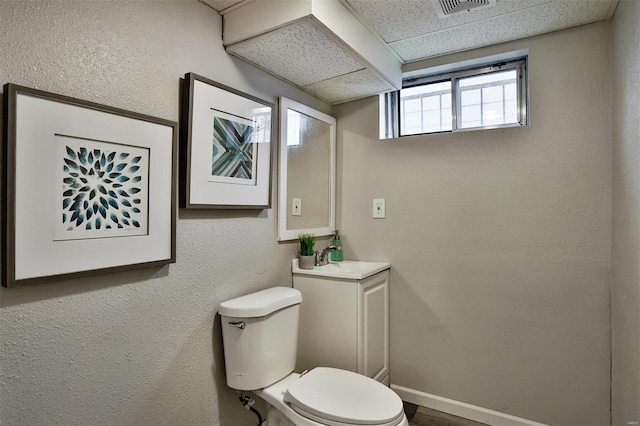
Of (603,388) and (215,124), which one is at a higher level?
(215,124)

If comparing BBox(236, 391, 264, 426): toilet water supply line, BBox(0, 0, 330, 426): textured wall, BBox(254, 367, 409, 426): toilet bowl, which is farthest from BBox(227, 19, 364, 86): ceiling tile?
BBox(236, 391, 264, 426): toilet water supply line

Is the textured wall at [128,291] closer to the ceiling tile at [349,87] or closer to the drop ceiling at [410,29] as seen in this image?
the drop ceiling at [410,29]

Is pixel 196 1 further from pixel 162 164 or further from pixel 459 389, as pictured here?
pixel 459 389

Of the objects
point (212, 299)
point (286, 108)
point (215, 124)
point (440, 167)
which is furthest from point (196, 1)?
point (440, 167)

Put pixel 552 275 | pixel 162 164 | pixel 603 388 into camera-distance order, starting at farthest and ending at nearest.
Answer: pixel 552 275 < pixel 603 388 < pixel 162 164

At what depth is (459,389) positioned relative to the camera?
6.40 ft

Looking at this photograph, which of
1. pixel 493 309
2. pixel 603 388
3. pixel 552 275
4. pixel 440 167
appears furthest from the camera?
pixel 440 167

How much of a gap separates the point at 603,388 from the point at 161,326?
79.3 inches

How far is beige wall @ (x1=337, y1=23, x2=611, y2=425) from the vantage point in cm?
166

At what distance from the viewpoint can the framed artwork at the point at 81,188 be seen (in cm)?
95

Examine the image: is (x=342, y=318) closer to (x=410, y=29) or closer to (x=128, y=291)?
(x=128, y=291)

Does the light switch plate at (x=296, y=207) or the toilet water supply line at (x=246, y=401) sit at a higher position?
the light switch plate at (x=296, y=207)

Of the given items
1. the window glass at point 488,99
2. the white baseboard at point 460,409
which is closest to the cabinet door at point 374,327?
the white baseboard at point 460,409

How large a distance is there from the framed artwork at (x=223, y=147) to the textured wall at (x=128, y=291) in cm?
7
